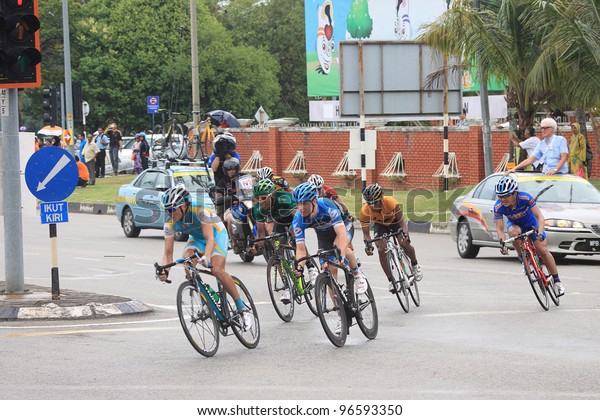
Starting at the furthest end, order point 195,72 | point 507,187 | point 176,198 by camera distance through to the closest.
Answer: point 195,72, point 507,187, point 176,198

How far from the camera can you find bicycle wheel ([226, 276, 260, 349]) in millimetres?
12109

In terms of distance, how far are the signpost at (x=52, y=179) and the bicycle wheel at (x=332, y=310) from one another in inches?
167

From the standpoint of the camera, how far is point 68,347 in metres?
12.4

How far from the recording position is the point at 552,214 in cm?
2028

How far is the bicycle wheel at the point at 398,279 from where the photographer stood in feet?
49.7

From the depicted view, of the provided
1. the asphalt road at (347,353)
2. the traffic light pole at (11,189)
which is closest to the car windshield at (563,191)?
the asphalt road at (347,353)

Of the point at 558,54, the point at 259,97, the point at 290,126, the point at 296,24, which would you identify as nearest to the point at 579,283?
the point at 558,54

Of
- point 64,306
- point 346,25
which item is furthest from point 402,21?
point 64,306

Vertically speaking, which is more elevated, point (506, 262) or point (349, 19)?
point (349, 19)

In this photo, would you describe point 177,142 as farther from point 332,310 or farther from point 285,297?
point 332,310

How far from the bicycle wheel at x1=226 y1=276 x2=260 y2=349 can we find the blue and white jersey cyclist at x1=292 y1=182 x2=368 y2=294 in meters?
0.71

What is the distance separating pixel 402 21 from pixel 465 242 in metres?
35.8

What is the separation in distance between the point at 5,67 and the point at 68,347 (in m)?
3.86

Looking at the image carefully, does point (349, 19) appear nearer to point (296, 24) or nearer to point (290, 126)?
point (290, 126)
